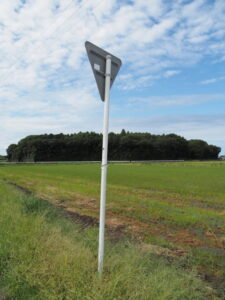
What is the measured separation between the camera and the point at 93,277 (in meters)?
3.70

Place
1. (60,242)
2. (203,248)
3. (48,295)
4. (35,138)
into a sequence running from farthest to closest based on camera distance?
(35,138), (203,248), (60,242), (48,295)

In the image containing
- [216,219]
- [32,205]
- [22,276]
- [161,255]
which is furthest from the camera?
[216,219]

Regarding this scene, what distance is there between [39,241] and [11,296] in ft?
4.48

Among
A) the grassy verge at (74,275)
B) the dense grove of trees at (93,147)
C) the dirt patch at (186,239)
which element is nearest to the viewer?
the grassy verge at (74,275)

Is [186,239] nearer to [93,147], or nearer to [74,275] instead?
[74,275]

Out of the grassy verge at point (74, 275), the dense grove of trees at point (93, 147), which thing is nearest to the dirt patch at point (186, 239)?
the grassy verge at point (74, 275)

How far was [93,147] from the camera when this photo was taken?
124 meters

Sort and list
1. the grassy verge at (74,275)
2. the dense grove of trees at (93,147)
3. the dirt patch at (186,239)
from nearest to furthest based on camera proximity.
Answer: the grassy verge at (74,275) < the dirt patch at (186,239) < the dense grove of trees at (93,147)

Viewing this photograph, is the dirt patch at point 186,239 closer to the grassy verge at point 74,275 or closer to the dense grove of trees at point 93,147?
the grassy verge at point 74,275

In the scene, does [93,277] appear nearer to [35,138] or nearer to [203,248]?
[203,248]

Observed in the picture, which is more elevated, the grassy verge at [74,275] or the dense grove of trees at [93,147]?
the dense grove of trees at [93,147]

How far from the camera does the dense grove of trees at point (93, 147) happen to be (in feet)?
388

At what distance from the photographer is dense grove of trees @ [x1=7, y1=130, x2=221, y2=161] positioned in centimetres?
11819

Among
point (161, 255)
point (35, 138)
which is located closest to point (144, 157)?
point (35, 138)
